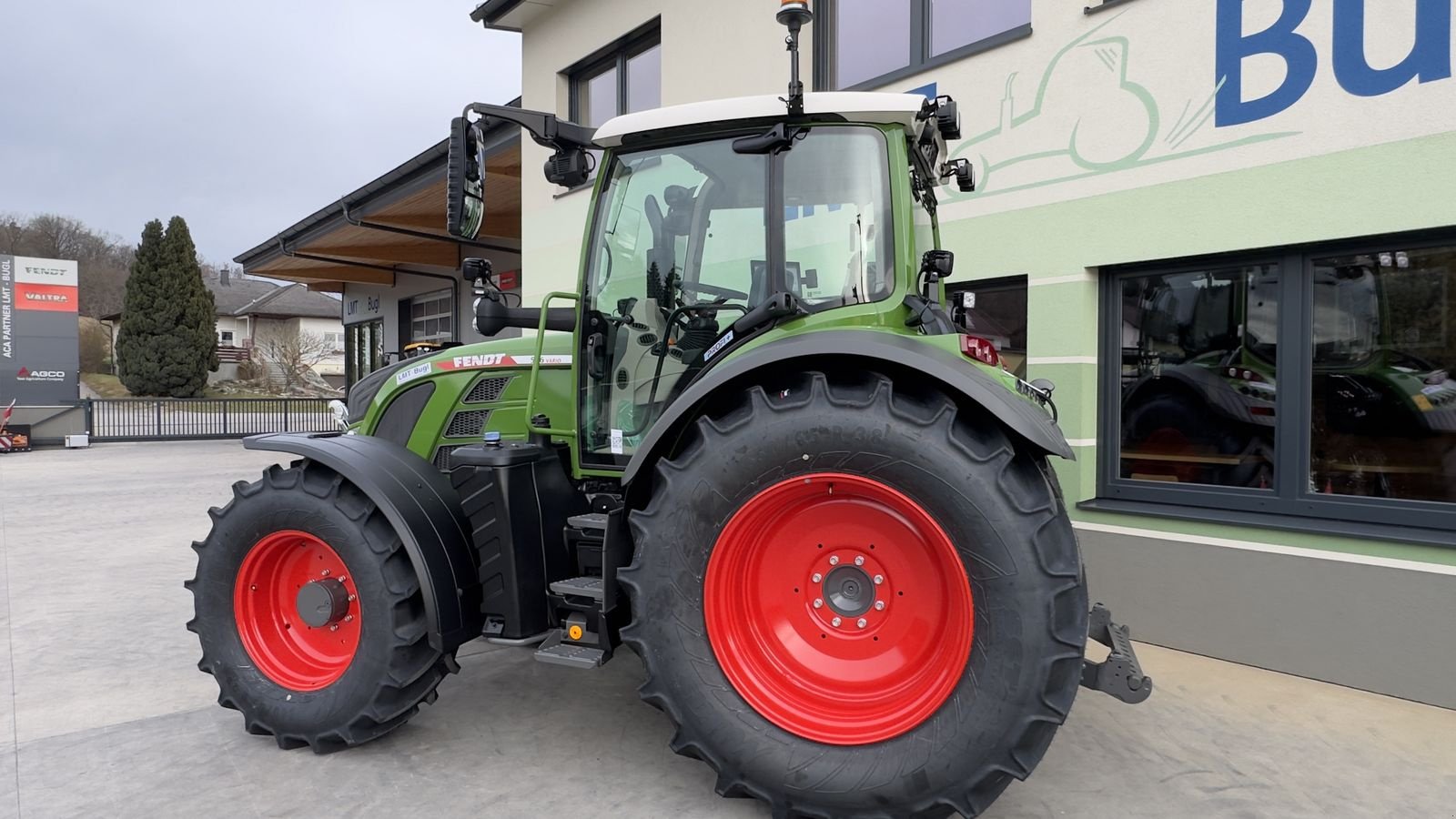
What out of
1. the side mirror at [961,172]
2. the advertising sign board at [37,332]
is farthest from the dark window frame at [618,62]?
the advertising sign board at [37,332]

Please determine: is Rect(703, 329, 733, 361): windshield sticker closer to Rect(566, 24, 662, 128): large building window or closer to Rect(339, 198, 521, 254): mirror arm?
Rect(566, 24, 662, 128): large building window

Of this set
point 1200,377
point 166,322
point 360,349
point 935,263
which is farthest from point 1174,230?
point 166,322

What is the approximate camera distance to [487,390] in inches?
140

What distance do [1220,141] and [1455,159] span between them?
36.2 inches

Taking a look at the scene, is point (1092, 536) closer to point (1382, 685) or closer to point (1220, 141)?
point (1382, 685)

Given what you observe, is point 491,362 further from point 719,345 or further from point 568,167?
point 719,345

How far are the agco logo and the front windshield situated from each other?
19.1 meters

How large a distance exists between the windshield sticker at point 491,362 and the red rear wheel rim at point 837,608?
50.2 inches

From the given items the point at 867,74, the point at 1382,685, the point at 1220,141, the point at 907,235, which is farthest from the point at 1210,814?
the point at 867,74

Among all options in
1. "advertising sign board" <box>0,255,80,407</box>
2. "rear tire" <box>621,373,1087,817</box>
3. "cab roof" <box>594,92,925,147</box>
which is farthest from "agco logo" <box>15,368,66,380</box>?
"rear tire" <box>621,373,1087,817</box>

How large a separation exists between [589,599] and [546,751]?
2.13ft

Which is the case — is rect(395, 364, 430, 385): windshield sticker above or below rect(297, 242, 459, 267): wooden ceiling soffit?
below

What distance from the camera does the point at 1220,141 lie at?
4.09 metres

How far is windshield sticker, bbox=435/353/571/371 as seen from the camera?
337cm
